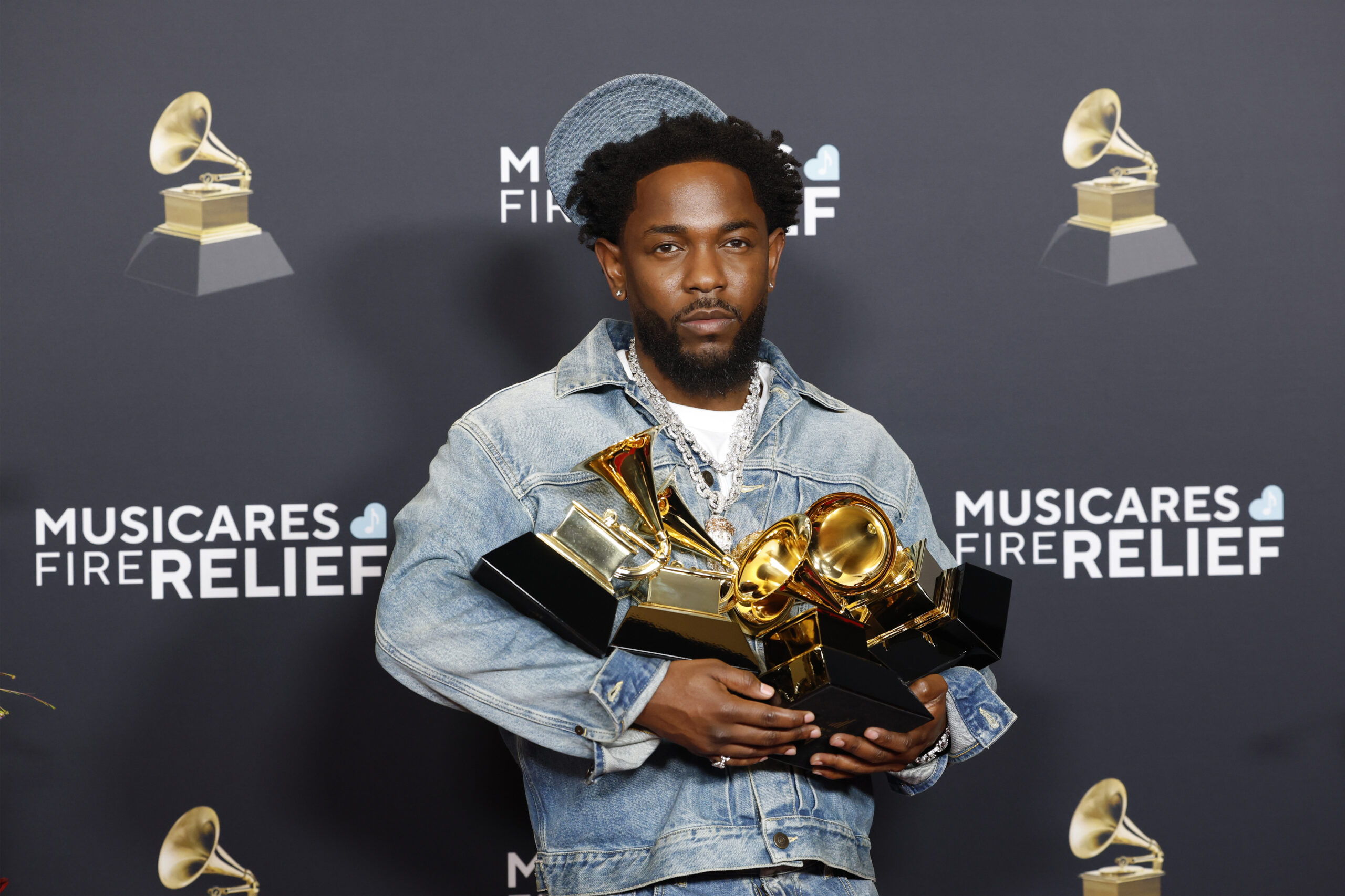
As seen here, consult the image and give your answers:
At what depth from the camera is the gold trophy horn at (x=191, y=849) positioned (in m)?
2.11

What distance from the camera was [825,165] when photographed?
2201 millimetres

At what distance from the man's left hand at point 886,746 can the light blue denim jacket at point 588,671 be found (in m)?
0.07

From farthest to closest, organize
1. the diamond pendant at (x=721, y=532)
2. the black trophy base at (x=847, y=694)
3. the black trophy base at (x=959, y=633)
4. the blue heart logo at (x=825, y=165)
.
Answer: the blue heart logo at (x=825, y=165)
the diamond pendant at (x=721, y=532)
the black trophy base at (x=959, y=633)
the black trophy base at (x=847, y=694)

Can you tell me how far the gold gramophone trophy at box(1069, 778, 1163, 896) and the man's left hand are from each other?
3.47 feet

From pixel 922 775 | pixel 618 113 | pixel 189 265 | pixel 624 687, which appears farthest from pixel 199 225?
pixel 922 775

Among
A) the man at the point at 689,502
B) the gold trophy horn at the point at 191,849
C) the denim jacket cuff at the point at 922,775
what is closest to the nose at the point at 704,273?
the man at the point at 689,502

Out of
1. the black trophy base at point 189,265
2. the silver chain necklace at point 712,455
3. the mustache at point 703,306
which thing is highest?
the black trophy base at point 189,265

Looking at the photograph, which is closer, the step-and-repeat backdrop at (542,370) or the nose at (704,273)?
the nose at (704,273)

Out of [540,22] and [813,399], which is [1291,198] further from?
[540,22]

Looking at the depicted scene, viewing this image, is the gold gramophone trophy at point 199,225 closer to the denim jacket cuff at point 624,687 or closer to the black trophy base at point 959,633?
the denim jacket cuff at point 624,687

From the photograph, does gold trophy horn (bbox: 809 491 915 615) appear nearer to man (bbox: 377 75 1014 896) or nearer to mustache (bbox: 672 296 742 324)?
man (bbox: 377 75 1014 896)

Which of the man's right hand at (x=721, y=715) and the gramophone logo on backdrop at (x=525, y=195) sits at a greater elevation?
the gramophone logo on backdrop at (x=525, y=195)

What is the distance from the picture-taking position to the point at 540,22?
2150 millimetres

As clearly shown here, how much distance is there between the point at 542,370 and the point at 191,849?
1.06 metres
